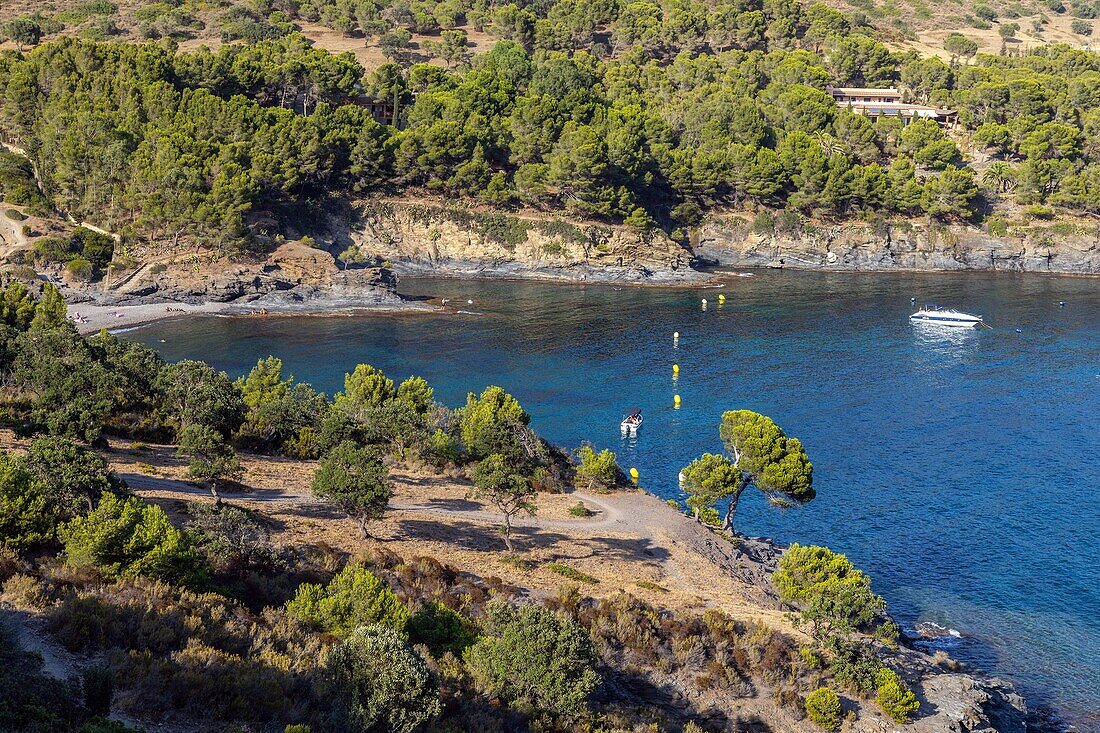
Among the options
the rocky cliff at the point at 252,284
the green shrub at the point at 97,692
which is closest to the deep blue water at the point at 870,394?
the rocky cliff at the point at 252,284

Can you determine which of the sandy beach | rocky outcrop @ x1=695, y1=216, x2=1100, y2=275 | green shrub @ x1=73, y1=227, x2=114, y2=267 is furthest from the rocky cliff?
rocky outcrop @ x1=695, y1=216, x2=1100, y2=275

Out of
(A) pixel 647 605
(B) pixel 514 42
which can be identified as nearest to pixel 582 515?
(A) pixel 647 605

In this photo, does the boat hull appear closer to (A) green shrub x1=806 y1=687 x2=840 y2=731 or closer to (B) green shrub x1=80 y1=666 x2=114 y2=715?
(A) green shrub x1=806 y1=687 x2=840 y2=731

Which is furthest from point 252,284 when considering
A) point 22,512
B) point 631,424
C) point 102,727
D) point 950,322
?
point 102,727

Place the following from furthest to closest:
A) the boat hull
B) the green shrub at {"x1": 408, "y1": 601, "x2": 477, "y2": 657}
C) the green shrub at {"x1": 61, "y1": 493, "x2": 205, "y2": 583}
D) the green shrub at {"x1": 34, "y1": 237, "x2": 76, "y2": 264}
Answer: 1. the green shrub at {"x1": 34, "y1": 237, "x2": 76, "y2": 264}
2. the boat hull
3. the green shrub at {"x1": 408, "y1": 601, "x2": 477, "y2": 657}
4. the green shrub at {"x1": 61, "y1": 493, "x2": 205, "y2": 583}

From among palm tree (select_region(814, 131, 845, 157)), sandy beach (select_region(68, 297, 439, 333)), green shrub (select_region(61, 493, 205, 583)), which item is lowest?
sandy beach (select_region(68, 297, 439, 333))

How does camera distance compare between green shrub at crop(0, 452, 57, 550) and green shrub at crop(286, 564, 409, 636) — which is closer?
green shrub at crop(0, 452, 57, 550)

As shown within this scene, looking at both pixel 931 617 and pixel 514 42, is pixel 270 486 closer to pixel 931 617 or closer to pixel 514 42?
pixel 931 617
